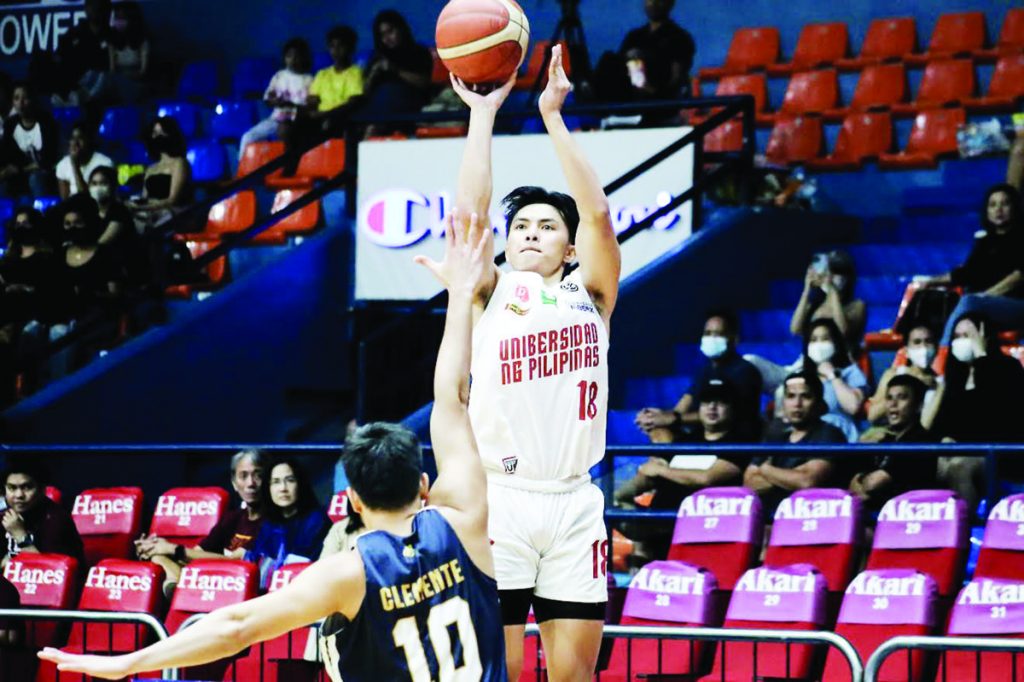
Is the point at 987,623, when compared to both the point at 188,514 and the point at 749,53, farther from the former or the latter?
the point at 749,53

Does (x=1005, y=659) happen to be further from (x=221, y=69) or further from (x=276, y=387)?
(x=221, y=69)

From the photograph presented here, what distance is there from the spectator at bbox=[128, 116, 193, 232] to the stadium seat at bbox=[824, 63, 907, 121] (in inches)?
192

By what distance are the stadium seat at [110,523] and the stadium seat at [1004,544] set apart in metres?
4.40

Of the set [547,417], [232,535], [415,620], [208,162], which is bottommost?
[415,620]

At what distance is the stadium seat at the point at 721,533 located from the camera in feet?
27.2

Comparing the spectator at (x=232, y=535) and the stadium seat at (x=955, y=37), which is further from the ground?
the stadium seat at (x=955, y=37)

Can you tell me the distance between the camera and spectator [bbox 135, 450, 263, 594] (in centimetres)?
920

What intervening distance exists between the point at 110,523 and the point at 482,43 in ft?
16.2

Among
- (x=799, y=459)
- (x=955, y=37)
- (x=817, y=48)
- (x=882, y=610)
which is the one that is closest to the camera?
(x=882, y=610)

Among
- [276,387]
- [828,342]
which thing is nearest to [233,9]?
[276,387]

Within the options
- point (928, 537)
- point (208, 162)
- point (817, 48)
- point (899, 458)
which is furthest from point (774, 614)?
point (208, 162)

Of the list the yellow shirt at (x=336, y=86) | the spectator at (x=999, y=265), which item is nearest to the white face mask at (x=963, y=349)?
the spectator at (x=999, y=265)

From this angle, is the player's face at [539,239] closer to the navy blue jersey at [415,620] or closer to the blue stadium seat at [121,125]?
the navy blue jersey at [415,620]

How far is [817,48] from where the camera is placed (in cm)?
1467
